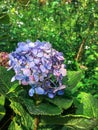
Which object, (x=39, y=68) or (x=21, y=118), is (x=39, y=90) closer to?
(x=39, y=68)

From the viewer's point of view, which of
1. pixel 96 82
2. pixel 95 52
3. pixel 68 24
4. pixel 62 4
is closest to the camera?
pixel 96 82

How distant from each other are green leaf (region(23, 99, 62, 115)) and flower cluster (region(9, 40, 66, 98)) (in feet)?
0.17

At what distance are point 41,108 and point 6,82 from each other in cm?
27

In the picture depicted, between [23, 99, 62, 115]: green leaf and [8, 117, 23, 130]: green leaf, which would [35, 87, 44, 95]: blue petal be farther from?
[8, 117, 23, 130]: green leaf

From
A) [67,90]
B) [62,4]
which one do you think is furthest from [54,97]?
[62,4]

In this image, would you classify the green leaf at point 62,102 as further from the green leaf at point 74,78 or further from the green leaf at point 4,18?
the green leaf at point 4,18

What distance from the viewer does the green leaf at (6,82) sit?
234cm

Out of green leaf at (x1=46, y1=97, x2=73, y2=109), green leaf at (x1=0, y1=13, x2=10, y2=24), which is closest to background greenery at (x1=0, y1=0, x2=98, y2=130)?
green leaf at (x1=0, y1=13, x2=10, y2=24)

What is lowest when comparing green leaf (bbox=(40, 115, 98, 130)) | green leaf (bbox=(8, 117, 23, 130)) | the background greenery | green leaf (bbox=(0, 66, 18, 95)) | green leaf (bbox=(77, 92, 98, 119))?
the background greenery

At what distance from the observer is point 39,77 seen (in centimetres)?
216

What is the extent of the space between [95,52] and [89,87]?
0.75 meters

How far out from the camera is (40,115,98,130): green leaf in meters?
2.27

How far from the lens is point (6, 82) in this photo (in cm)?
240

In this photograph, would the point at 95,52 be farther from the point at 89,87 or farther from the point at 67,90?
the point at 67,90
